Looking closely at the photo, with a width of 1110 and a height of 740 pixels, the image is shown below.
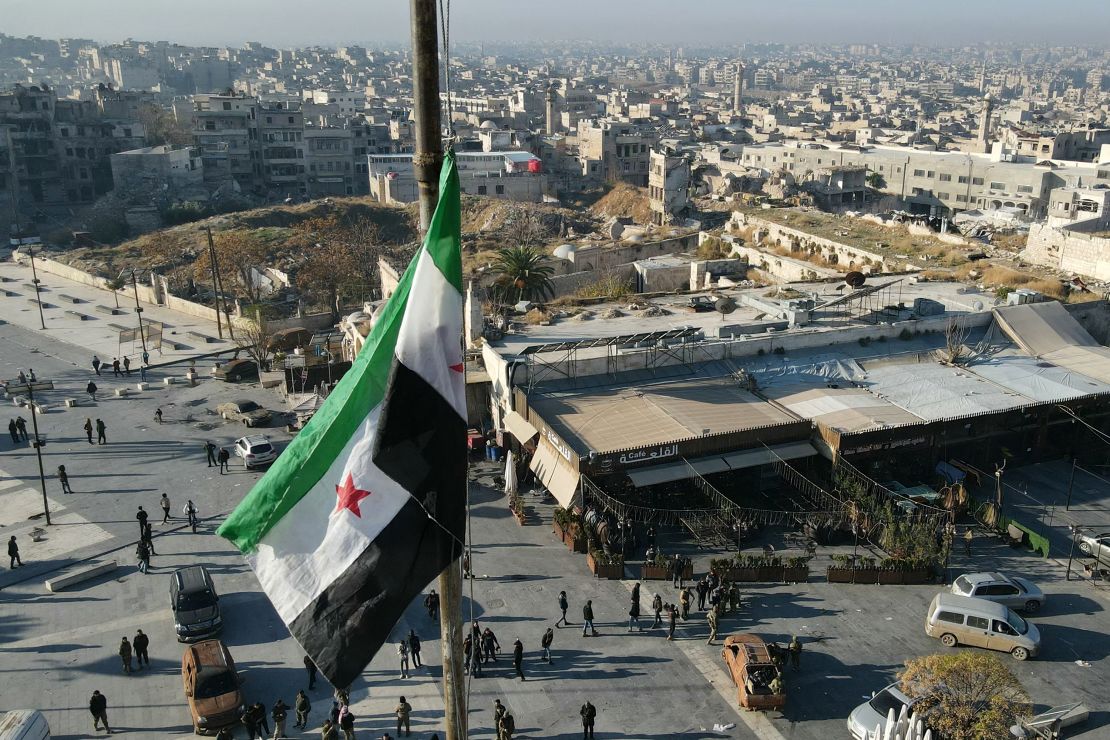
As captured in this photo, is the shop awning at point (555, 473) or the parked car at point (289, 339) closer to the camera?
the shop awning at point (555, 473)

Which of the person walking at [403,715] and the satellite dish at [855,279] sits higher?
the satellite dish at [855,279]

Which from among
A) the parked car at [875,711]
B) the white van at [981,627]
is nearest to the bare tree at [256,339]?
the white van at [981,627]

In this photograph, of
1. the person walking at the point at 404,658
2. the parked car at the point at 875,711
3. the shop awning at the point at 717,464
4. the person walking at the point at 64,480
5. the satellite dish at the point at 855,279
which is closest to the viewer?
the parked car at the point at 875,711

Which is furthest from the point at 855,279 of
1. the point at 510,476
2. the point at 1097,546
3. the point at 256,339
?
the point at 256,339

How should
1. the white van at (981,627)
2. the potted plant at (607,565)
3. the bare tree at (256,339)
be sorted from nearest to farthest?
the white van at (981,627) → the potted plant at (607,565) → the bare tree at (256,339)


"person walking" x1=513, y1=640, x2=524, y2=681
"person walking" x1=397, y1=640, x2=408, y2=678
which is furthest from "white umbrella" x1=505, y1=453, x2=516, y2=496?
"person walking" x1=397, y1=640, x2=408, y2=678

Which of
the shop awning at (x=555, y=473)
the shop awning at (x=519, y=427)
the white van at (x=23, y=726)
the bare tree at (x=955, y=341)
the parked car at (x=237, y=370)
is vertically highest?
the bare tree at (x=955, y=341)

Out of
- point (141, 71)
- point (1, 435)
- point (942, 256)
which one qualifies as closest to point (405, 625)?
point (1, 435)

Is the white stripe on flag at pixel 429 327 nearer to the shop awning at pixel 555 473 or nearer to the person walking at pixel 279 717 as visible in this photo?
the person walking at pixel 279 717
